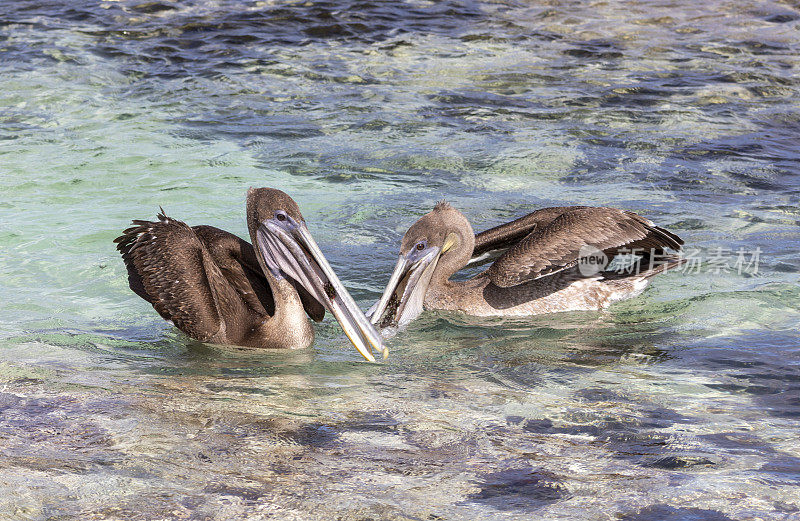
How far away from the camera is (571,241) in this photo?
5188 millimetres

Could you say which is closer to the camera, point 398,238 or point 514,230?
point 514,230

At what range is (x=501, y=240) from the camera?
5.77m

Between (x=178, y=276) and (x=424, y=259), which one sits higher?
(x=178, y=276)

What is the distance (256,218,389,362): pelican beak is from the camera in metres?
4.27

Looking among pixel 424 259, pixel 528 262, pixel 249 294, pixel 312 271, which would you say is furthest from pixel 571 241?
pixel 249 294

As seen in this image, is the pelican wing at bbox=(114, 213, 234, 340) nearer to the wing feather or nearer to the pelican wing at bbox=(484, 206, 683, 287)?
the wing feather

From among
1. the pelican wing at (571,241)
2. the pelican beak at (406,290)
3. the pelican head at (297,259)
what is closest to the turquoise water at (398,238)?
the pelican beak at (406,290)

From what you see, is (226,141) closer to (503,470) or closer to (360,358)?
(360,358)

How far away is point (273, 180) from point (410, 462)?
497 centimetres

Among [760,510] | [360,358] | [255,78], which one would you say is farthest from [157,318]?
[255,78]

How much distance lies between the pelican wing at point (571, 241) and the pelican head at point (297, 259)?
113 centimetres

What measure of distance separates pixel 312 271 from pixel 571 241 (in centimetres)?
154

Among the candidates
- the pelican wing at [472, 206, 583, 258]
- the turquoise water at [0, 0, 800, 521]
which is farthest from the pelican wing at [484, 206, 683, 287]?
the turquoise water at [0, 0, 800, 521]

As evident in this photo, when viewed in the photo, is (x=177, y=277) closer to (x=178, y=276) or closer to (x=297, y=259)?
(x=178, y=276)
